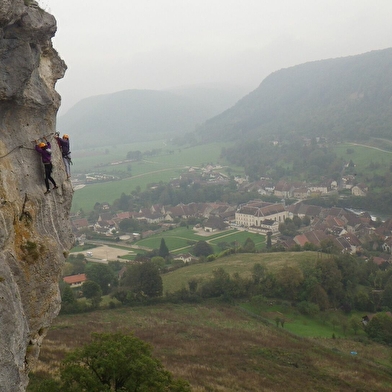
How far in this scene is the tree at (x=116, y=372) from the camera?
15.3 metres

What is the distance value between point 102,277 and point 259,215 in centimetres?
5324

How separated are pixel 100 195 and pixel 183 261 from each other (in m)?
79.2

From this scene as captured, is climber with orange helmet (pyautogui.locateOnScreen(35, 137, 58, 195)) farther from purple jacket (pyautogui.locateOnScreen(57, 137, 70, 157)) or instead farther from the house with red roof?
the house with red roof

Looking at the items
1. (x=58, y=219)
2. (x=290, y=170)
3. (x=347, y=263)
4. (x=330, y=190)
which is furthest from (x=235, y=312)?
(x=290, y=170)

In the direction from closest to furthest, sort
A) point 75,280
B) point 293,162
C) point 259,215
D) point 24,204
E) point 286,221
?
point 24,204 → point 75,280 → point 286,221 → point 259,215 → point 293,162

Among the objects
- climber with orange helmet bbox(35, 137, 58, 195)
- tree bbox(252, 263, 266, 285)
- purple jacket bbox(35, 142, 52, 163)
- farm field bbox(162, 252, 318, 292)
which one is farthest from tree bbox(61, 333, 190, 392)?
tree bbox(252, 263, 266, 285)

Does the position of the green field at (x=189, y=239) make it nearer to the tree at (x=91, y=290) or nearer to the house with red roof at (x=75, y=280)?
the house with red roof at (x=75, y=280)

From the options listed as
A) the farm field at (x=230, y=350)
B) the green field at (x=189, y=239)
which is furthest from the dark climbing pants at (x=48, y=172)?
the green field at (x=189, y=239)

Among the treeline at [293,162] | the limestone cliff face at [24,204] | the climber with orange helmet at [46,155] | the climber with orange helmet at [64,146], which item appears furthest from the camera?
the treeline at [293,162]

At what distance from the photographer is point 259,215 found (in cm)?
10162

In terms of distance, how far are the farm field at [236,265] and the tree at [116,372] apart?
36.5 metres

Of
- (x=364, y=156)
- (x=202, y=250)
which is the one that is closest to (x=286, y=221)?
(x=202, y=250)

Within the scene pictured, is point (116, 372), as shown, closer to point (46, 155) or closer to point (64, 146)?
point (64, 146)

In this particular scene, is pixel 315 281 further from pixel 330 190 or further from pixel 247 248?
pixel 330 190
